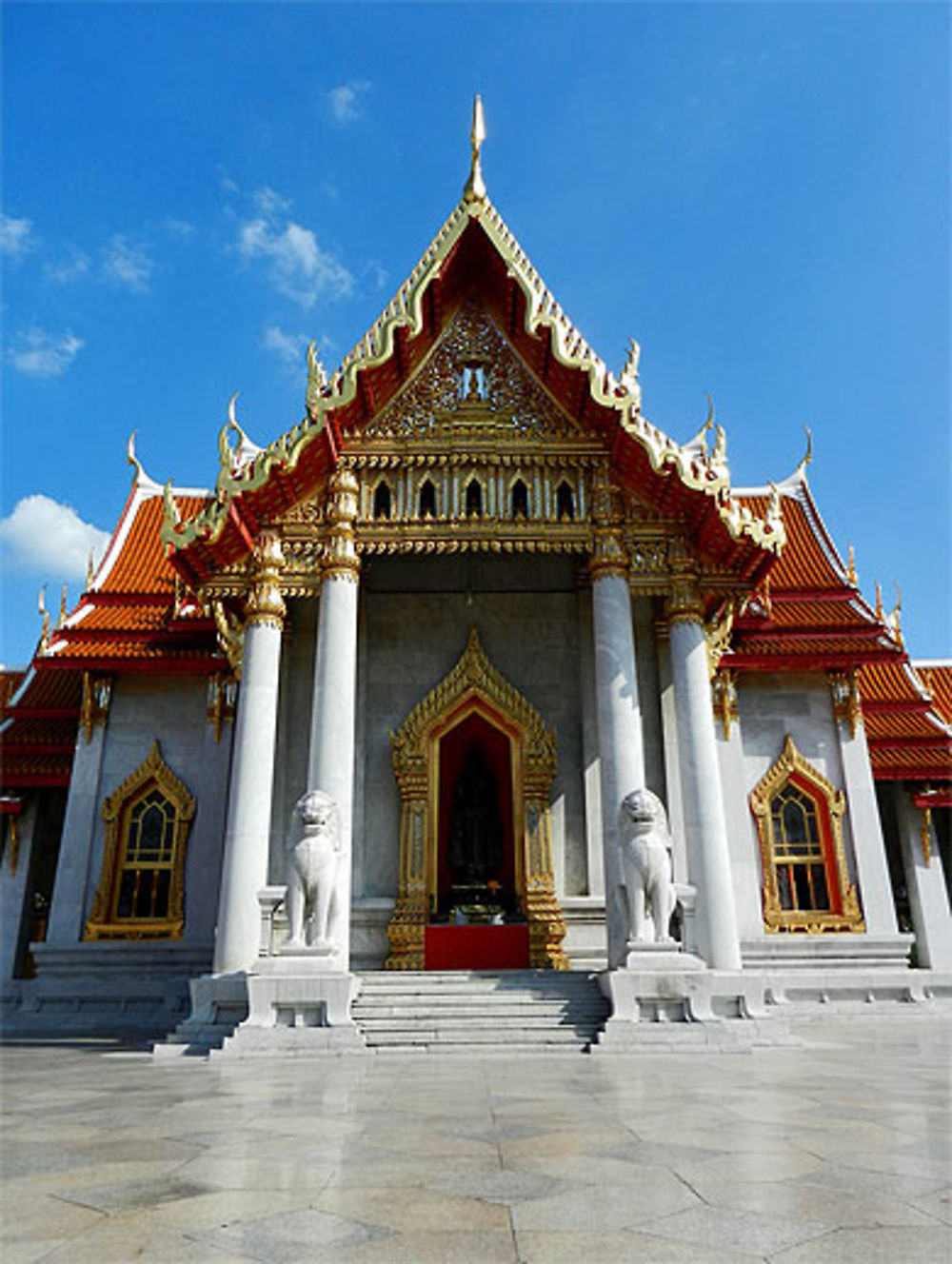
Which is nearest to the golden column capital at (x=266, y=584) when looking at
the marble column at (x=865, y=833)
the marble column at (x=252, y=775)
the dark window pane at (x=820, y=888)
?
the marble column at (x=252, y=775)

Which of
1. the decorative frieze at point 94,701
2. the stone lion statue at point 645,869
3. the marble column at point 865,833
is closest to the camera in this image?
the stone lion statue at point 645,869

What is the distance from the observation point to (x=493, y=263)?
456 inches

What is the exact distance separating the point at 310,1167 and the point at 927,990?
11.3m

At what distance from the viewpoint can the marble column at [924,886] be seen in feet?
45.0

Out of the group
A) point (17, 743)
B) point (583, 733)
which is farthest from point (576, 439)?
point (17, 743)

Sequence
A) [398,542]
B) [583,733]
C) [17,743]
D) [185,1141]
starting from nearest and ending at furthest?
1. [185,1141]
2. [398,542]
3. [583,733]
4. [17,743]

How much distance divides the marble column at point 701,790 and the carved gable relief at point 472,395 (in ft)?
8.88

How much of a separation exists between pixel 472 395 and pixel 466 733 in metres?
4.69

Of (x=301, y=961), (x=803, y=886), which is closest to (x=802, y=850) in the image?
(x=803, y=886)

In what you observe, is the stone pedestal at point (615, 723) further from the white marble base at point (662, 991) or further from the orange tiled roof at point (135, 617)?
the orange tiled roof at point (135, 617)

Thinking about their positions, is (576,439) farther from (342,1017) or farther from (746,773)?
(342,1017)

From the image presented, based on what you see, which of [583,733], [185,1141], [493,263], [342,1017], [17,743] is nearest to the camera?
[185,1141]

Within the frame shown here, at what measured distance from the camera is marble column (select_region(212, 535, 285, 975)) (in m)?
9.21

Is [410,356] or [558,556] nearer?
[410,356]
